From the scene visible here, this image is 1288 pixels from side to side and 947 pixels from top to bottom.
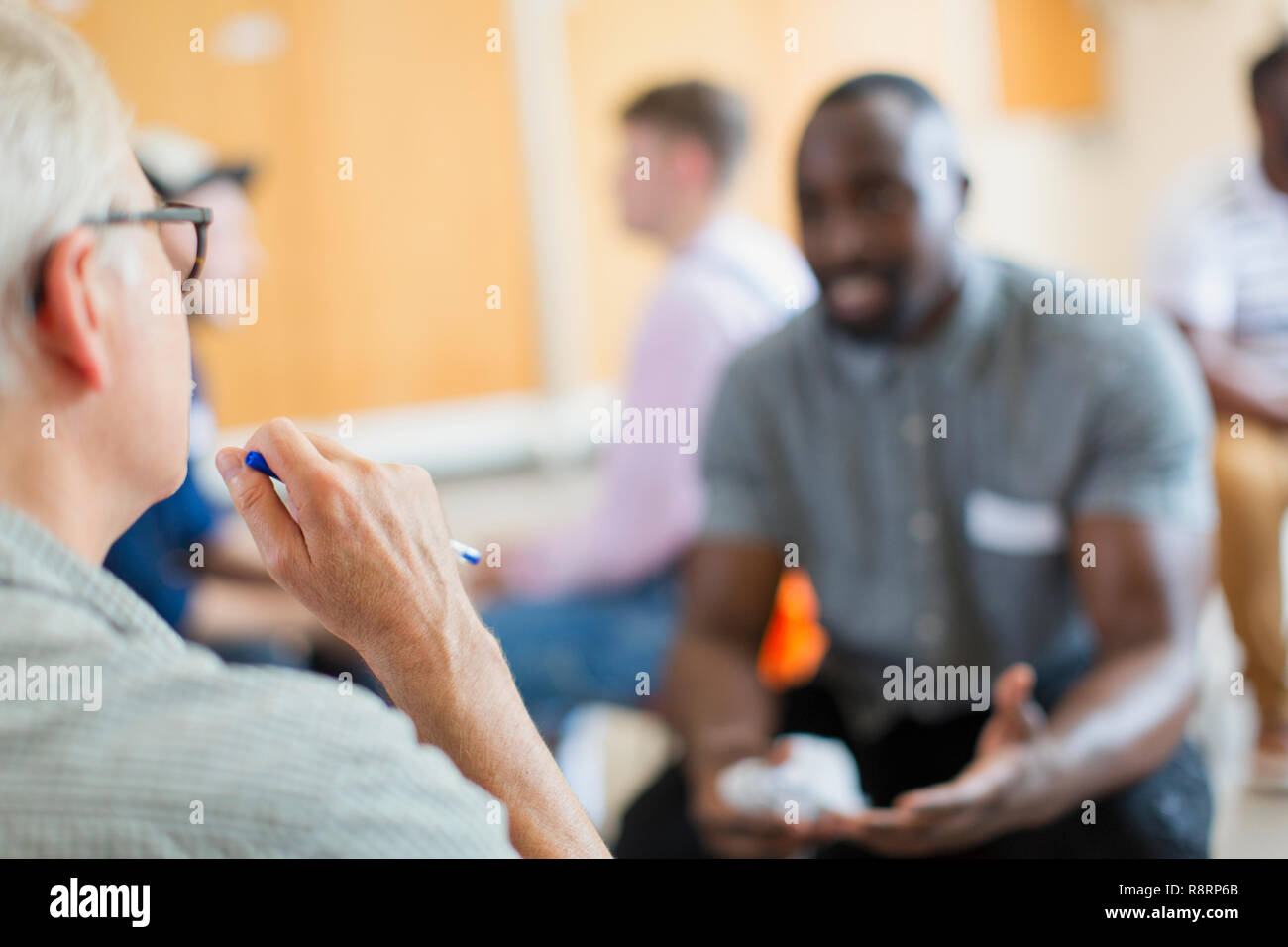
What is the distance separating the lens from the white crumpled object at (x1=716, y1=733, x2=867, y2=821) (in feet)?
4.00

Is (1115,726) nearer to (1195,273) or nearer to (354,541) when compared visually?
(354,541)

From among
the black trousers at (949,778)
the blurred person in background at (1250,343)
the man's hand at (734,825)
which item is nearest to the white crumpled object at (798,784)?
the man's hand at (734,825)

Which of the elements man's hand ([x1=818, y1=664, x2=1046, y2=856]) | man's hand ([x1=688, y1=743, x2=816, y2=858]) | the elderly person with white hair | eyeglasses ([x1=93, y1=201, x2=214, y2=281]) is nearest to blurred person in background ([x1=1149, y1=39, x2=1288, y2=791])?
man's hand ([x1=818, y1=664, x2=1046, y2=856])

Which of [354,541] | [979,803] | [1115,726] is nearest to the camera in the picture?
[354,541]

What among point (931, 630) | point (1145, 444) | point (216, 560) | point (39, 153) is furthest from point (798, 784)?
point (216, 560)

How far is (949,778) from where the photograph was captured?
139cm

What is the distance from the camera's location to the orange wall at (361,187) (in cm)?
365

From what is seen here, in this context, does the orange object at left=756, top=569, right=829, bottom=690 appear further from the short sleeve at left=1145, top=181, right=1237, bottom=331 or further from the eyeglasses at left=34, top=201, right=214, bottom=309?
the short sleeve at left=1145, top=181, right=1237, bottom=331

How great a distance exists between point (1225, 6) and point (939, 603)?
13.8 feet

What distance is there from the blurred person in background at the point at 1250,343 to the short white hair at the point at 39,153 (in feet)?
6.66

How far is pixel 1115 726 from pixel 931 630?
260 mm
